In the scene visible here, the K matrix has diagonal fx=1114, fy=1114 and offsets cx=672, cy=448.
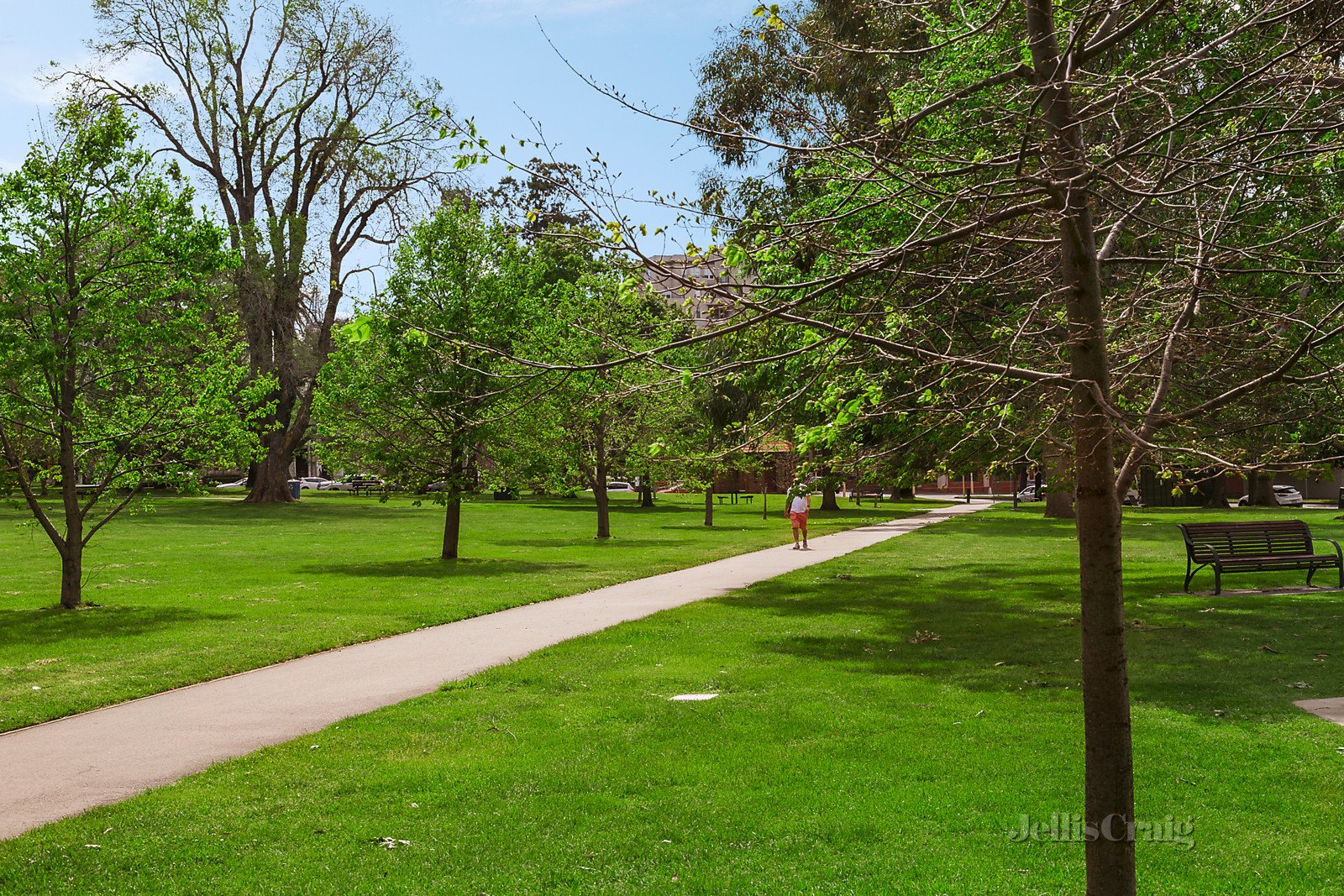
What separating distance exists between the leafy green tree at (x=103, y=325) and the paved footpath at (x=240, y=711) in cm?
518

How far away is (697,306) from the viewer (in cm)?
436

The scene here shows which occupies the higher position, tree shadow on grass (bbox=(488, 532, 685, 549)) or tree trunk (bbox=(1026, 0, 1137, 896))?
tree trunk (bbox=(1026, 0, 1137, 896))

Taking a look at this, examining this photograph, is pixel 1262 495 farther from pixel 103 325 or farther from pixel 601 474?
pixel 103 325

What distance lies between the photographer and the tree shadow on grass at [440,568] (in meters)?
21.4

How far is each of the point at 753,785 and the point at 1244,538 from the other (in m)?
13.4

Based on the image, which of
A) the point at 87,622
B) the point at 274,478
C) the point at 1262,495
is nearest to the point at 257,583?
the point at 87,622

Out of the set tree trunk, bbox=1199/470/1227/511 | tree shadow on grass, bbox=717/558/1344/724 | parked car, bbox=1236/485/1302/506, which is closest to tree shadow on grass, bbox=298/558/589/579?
tree shadow on grass, bbox=717/558/1344/724

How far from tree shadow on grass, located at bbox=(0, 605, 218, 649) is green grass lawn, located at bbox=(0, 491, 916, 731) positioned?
1.4 inches

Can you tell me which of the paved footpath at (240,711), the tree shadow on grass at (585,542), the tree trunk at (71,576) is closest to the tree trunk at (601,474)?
the tree shadow on grass at (585,542)

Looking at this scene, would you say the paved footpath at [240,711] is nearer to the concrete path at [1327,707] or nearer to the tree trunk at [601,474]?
the concrete path at [1327,707]

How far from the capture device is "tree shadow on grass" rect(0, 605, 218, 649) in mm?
13258

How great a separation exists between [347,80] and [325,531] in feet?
68.3

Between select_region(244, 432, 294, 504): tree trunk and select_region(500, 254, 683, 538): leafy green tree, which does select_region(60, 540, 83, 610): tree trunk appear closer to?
select_region(500, 254, 683, 538): leafy green tree

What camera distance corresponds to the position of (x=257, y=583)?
19.5 meters
